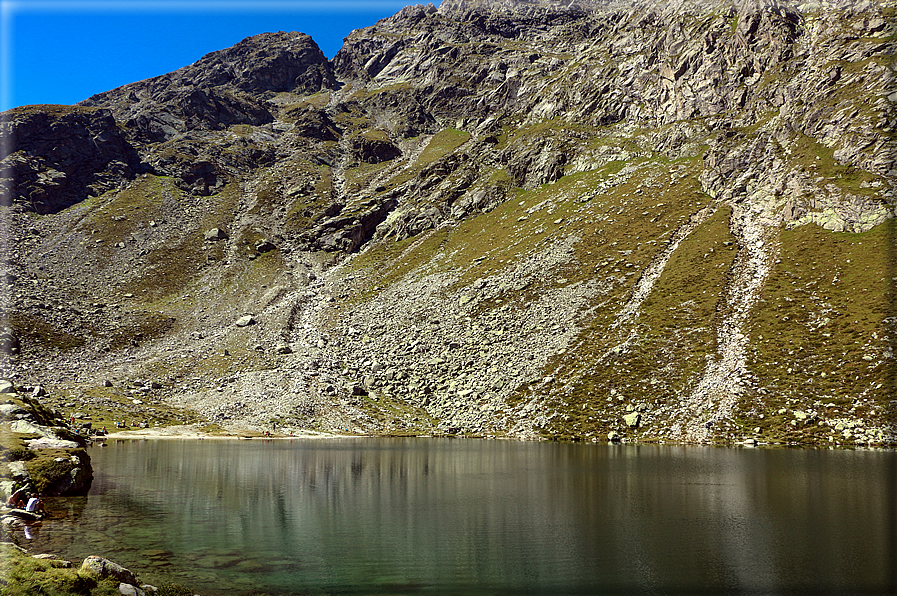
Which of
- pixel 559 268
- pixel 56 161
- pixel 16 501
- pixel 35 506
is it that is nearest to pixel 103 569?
pixel 35 506

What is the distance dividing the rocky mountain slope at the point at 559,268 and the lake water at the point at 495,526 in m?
30.7

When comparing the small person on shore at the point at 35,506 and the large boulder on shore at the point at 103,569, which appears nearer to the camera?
the large boulder on shore at the point at 103,569

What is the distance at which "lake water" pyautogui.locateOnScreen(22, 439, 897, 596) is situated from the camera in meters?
22.2

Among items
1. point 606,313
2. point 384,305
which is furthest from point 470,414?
point 384,305

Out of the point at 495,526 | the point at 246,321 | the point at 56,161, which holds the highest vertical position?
the point at 56,161

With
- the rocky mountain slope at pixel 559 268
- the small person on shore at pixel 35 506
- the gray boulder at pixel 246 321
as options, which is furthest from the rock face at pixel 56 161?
the small person on shore at pixel 35 506

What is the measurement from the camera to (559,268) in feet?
385

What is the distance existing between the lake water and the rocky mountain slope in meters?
30.7

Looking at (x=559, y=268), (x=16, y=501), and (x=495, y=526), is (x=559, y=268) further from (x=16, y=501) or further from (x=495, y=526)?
(x=16, y=501)

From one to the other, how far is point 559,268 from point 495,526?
91.5m

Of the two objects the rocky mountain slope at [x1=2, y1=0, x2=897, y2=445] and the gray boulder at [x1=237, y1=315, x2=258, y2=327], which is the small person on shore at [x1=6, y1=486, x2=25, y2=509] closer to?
the rocky mountain slope at [x1=2, y1=0, x2=897, y2=445]

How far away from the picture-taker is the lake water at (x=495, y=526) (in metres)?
22.2

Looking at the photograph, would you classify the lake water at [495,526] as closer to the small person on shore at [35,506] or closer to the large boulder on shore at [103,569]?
the small person on shore at [35,506]

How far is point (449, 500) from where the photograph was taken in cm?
3806
